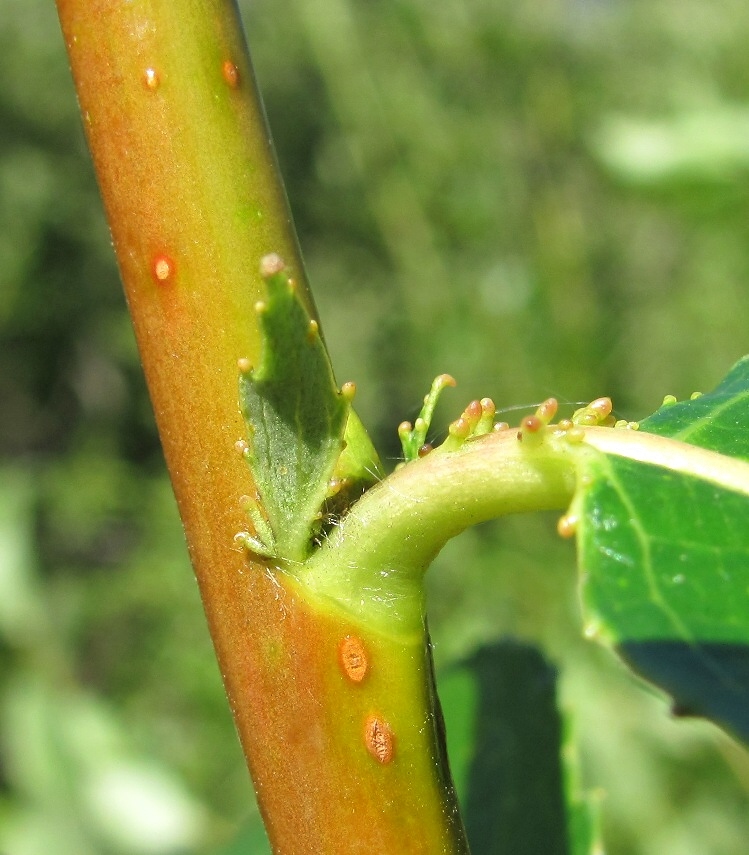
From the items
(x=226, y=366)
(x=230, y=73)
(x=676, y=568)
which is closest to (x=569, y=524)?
(x=676, y=568)

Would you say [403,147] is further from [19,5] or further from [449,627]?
[19,5]

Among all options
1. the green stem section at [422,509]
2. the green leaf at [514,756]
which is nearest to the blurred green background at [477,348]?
the green leaf at [514,756]

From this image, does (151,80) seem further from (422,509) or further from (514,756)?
(514,756)

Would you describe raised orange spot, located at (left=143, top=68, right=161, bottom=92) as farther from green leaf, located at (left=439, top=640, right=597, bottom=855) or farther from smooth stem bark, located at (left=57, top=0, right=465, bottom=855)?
green leaf, located at (left=439, top=640, right=597, bottom=855)

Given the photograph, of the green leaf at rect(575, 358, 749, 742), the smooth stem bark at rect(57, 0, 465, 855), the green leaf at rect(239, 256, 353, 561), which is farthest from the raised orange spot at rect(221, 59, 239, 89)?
the green leaf at rect(575, 358, 749, 742)

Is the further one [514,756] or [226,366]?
[514,756]

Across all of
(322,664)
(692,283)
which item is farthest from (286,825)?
(692,283)
